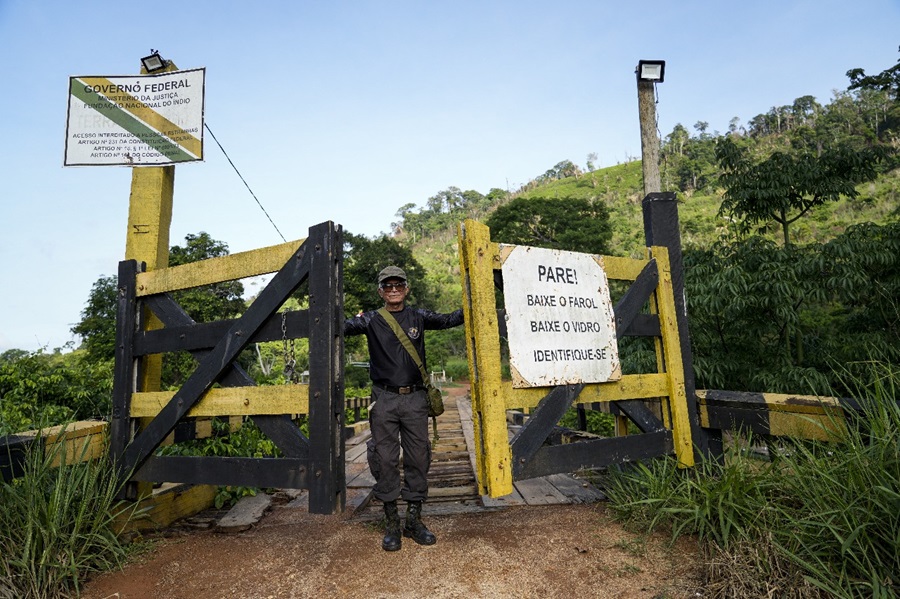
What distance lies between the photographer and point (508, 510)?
3768 mm

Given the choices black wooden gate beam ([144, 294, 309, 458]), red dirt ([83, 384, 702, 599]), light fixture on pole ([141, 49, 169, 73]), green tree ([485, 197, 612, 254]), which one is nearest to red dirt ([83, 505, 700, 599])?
red dirt ([83, 384, 702, 599])

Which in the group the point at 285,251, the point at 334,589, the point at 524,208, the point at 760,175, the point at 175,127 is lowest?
the point at 334,589

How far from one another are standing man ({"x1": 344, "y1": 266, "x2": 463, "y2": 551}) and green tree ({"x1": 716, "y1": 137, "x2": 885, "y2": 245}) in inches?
222

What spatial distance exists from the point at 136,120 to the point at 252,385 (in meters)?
2.65

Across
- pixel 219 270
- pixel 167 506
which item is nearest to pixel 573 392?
pixel 219 270

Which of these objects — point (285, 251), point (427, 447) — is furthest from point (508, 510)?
point (285, 251)

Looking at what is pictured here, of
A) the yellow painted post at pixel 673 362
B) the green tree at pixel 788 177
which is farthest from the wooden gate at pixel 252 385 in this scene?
the green tree at pixel 788 177

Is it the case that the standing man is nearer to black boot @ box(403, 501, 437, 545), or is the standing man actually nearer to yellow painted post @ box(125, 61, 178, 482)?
black boot @ box(403, 501, 437, 545)

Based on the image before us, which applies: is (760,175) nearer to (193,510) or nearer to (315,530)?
(315,530)

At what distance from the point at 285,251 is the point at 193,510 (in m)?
2.46

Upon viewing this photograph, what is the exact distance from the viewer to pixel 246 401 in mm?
3125

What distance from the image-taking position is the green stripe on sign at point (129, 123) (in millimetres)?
4059

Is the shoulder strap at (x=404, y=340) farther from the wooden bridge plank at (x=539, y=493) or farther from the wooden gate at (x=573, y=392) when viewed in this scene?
the wooden bridge plank at (x=539, y=493)

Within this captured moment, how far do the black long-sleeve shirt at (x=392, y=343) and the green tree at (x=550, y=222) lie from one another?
24848 millimetres
